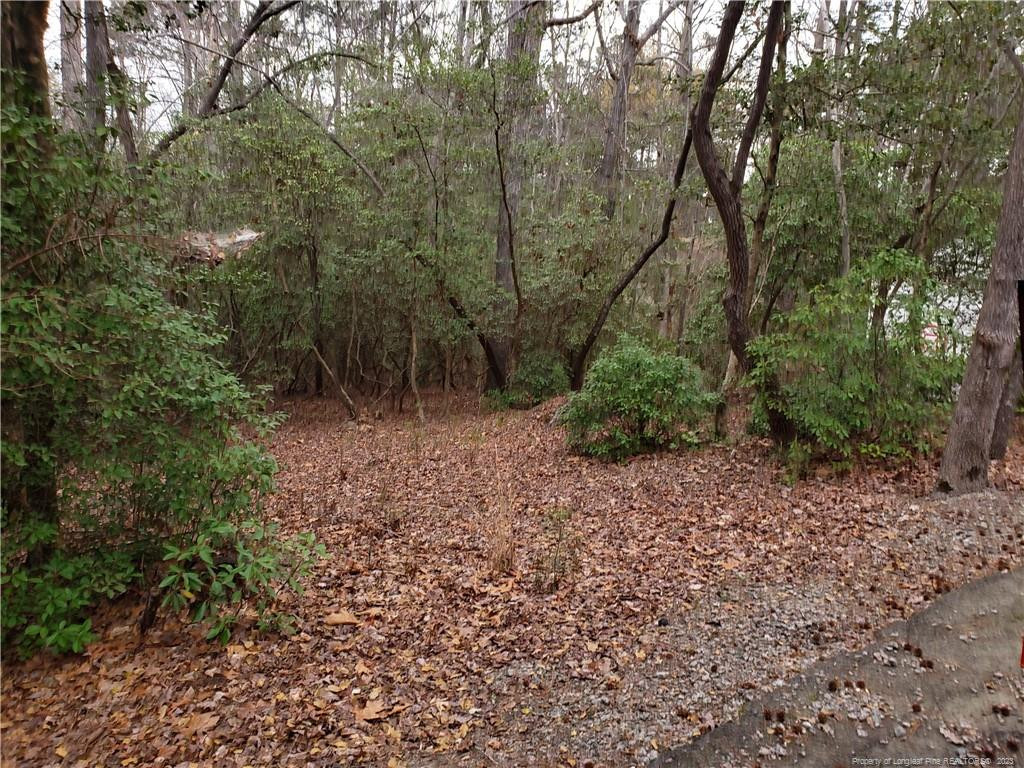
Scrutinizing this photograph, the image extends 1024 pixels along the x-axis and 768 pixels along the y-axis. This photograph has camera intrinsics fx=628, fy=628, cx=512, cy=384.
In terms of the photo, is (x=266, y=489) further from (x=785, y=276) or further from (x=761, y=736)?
(x=785, y=276)

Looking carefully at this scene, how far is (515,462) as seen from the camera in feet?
33.1

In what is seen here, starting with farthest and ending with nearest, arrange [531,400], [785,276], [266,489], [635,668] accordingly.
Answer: [531,400]
[785,276]
[266,489]
[635,668]

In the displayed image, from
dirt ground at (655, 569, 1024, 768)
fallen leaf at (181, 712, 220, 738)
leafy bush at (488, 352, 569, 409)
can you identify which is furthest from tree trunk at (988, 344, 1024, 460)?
leafy bush at (488, 352, 569, 409)

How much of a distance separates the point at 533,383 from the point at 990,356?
10.5 m

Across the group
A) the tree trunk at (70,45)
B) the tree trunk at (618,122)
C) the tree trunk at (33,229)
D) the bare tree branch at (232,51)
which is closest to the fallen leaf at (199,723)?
the tree trunk at (33,229)

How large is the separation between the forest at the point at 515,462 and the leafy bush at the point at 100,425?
0.02 m

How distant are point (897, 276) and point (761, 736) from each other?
576cm

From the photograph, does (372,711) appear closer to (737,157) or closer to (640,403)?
(640,403)

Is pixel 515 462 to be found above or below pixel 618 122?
below

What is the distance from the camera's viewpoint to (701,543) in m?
5.71

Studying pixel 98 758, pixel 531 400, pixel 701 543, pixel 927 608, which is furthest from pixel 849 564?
pixel 531 400

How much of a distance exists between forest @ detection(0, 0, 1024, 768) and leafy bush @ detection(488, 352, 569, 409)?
2177 mm

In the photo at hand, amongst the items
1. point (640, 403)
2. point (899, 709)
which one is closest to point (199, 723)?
point (899, 709)

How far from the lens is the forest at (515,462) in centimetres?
341
